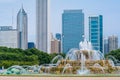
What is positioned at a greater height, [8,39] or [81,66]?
[81,66]

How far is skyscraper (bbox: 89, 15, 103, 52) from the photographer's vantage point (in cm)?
Answer: 18132

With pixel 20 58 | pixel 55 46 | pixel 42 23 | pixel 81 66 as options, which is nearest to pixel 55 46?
pixel 55 46

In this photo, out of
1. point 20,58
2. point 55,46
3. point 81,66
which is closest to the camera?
point 81,66

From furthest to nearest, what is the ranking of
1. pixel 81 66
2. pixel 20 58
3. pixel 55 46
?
pixel 55 46
pixel 20 58
pixel 81 66

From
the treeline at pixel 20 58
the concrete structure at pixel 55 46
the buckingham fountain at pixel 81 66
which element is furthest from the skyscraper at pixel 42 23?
the buckingham fountain at pixel 81 66

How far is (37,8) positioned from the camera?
7844 inches

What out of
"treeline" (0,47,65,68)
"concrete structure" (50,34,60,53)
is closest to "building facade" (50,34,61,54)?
"concrete structure" (50,34,60,53)

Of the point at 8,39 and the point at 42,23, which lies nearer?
the point at 8,39

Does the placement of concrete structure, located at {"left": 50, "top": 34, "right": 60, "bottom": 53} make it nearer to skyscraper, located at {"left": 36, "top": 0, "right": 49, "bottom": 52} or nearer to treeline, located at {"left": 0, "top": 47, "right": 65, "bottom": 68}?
skyscraper, located at {"left": 36, "top": 0, "right": 49, "bottom": 52}

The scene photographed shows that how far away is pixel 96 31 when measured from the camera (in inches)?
7426

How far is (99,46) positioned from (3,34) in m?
45.5

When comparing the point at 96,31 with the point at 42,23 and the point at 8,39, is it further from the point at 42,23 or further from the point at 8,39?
the point at 8,39

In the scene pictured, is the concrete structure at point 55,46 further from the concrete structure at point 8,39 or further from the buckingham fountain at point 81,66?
the buckingham fountain at point 81,66

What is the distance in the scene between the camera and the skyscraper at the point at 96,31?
18132cm
